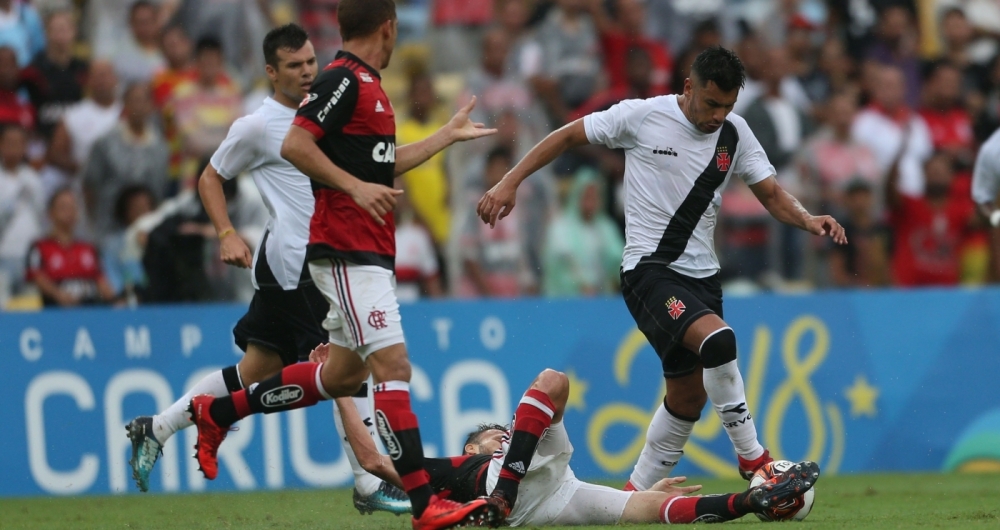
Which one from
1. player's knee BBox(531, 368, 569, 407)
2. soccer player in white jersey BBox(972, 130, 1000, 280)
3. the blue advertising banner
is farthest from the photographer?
the blue advertising banner

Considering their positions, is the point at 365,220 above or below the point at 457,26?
below

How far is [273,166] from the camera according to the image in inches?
332

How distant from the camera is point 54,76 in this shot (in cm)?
1359

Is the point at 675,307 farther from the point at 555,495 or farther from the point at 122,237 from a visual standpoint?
Result: the point at 122,237

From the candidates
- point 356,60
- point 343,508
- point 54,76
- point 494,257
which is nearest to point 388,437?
point 356,60

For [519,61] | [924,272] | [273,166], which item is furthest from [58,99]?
[924,272]

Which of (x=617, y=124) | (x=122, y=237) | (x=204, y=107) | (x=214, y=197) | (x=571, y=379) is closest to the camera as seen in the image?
(x=617, y=124)

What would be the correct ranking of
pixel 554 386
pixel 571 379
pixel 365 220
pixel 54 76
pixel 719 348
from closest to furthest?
pixel 365 220 → pixel 554 386 → pixel 719 348 → pixel 571 379 → pixel 54 76

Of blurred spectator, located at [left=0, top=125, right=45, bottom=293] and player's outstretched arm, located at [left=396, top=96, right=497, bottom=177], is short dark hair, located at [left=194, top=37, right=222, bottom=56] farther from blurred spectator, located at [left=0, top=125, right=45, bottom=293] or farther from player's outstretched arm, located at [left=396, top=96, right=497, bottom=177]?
player's outstretched arm, located at [left=396, top=96, right=497, bottom=177]

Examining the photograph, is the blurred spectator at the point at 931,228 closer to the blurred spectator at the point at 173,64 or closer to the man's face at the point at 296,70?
the blurred spectator at the point at 173,64

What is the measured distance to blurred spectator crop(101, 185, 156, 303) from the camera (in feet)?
40.4

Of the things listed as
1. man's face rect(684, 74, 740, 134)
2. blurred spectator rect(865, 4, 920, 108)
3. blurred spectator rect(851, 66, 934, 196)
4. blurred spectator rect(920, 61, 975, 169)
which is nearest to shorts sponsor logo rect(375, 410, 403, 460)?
man's face rect(684, 74, 740, 134)

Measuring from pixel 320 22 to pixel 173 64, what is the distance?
178 centimetres

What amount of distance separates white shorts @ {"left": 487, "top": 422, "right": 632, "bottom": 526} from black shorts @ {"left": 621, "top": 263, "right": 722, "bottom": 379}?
941 millimetres
